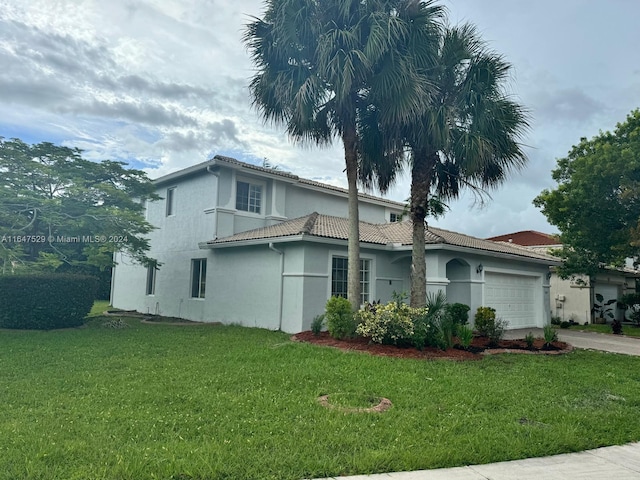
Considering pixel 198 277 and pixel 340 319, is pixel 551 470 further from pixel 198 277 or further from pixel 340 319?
pixel 198 277

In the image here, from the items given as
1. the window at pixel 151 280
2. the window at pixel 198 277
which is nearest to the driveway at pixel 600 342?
the window at pixel 198 277

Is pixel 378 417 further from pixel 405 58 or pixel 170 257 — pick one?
pixel 170 257

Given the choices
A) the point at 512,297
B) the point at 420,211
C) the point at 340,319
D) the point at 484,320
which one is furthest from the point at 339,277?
the point at 512,297

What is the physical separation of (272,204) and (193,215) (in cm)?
320

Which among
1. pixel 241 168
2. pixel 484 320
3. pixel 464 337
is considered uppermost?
pixel 241 168

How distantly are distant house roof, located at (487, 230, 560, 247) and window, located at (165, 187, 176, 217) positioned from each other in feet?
78.1

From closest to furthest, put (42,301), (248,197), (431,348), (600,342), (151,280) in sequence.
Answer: (431,348), (42,301), (600,342), (248,197), (151,280)

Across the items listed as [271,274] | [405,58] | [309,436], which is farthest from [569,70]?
[309,436]

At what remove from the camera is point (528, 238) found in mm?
33781

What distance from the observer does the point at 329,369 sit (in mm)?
8320

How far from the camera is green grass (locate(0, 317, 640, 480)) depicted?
166 inches

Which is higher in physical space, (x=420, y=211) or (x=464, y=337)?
(x=420, y=211)

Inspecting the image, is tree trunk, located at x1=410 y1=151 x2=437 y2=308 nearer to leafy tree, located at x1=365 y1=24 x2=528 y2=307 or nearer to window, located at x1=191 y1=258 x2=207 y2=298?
leafy tree, located at x1=365 y1=24 x2=528 y2=307

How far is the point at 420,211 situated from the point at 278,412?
7.89 meters
